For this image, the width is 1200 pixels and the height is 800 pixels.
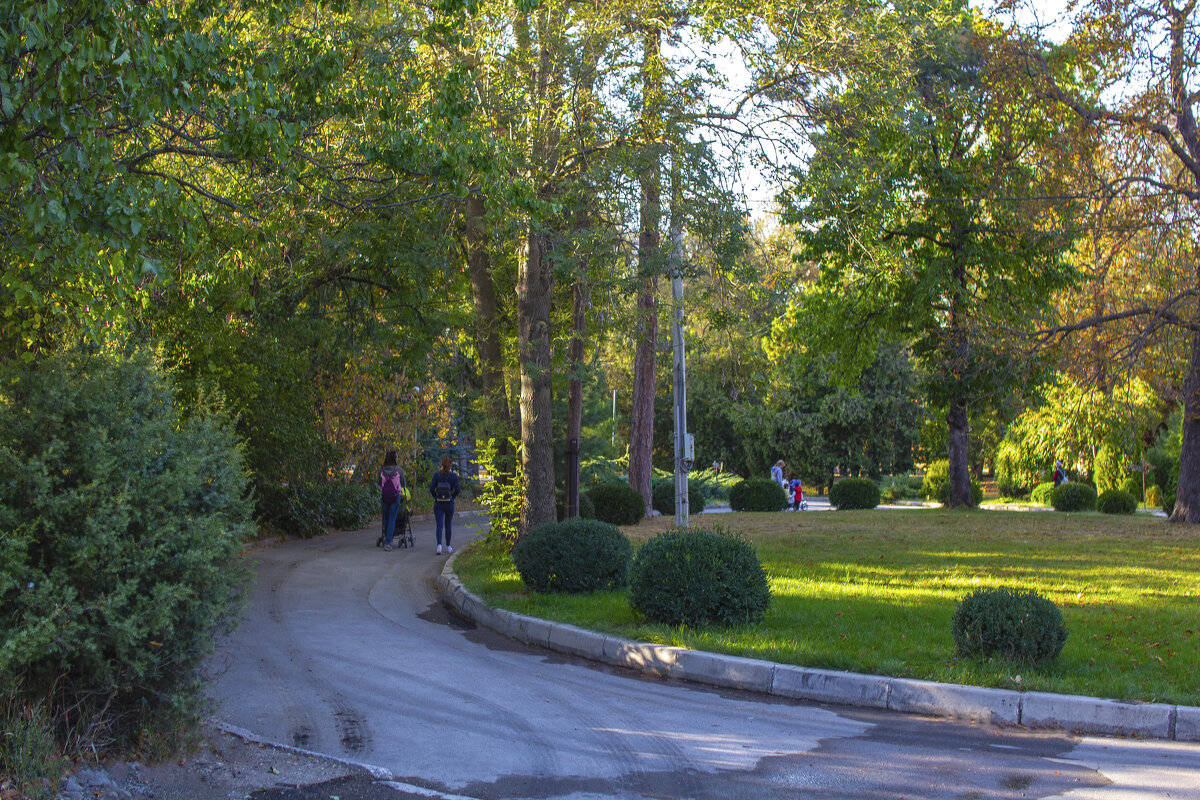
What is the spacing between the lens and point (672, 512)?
26844mm

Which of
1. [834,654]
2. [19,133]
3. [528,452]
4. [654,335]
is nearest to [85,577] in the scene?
[19,133]

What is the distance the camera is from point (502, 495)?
14.4 meters

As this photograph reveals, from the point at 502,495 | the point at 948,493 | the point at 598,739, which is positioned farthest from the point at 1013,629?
the point at 948,493

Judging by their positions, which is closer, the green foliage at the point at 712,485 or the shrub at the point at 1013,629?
the shrub at the point at 1013,629

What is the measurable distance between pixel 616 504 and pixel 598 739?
1578 centimetres

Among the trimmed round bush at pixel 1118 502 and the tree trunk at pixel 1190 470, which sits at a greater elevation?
the tree trunk at pixel 1190 470

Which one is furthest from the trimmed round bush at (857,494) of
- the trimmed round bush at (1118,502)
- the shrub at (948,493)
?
the trimmed round bush at (1118,502)

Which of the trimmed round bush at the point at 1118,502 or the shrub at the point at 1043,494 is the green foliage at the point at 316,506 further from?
the shrub at the point at 1043,494

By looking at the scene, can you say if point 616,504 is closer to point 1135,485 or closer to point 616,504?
point 616,504

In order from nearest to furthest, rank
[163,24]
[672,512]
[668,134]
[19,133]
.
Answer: [19,133]
[163,24]
[668,134]
[672,512]

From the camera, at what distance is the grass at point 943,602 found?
7520 mm

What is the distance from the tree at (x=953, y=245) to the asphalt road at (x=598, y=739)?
974 centimetres

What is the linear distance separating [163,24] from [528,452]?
7.47m

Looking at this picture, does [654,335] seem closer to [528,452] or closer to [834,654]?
[528,452]
